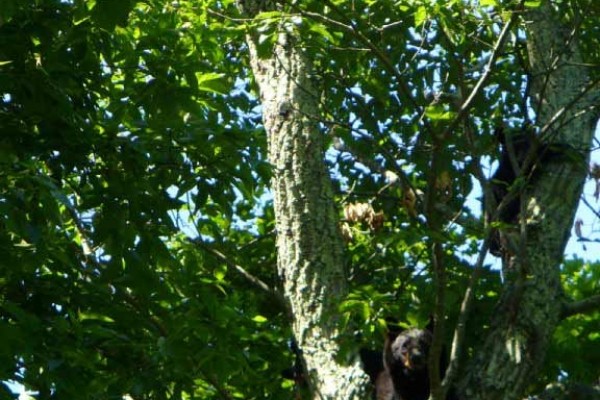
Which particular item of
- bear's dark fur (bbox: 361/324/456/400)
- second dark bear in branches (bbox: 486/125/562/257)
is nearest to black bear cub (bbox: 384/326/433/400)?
bear's dark fur (bbox: 361/324/456/400)

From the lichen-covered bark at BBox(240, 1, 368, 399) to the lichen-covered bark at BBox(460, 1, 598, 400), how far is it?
74cm

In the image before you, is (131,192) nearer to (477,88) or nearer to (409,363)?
(477,88)

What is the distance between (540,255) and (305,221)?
4.43ft

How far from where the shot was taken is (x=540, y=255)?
5906mm

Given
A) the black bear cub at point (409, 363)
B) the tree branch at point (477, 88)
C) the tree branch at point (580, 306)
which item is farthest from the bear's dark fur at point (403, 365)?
the tree branch at point (477, 88)

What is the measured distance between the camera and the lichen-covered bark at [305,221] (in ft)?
17.5

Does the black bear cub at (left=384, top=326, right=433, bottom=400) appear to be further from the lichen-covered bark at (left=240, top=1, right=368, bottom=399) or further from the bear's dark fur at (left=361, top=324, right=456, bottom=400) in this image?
the lichen-covered bark at (left=240, top=1, right=368, bottom=399)

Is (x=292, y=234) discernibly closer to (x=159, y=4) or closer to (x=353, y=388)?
(x=353, y=388)

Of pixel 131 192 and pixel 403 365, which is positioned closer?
pixel 131 192

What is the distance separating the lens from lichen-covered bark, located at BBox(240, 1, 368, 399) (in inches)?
210

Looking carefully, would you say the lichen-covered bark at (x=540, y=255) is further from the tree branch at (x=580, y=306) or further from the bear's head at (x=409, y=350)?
the bear's head at (x=409, y=350)

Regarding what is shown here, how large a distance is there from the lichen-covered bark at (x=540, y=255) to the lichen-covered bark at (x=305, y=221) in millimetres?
741

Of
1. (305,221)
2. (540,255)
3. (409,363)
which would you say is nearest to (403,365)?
(409,363)

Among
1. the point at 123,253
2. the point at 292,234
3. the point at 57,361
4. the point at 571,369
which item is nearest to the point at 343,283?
the point at 292,234
